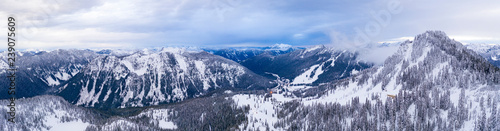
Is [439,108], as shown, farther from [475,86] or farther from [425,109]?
[475,86]

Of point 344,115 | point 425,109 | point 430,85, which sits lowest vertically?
point 344,115

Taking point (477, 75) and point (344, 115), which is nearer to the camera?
point (477, 75)

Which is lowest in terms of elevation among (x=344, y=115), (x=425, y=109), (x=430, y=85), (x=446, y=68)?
(x=344, y=115)

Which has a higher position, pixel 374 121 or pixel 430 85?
pixel 430 85

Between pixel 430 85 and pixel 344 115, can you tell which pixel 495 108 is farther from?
pixel 344 115

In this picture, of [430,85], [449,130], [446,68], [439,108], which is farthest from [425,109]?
[446,68]

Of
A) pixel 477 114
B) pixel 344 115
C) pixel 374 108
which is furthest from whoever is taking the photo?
pixel 344 115

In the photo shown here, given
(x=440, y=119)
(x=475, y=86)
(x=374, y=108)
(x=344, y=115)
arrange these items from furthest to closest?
(x=344, y=115) → (x=374, y=108) → (x=475, y=86) → (x=440, y=119)

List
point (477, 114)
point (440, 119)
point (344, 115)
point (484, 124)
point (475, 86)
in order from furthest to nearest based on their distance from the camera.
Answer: point (344, 115), point (475, 86), point (440, 119), point (477, 114), point (484, 124)

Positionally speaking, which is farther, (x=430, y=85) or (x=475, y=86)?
(x=430, y=85)
